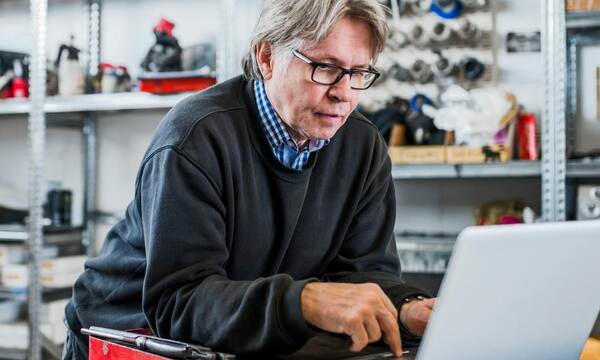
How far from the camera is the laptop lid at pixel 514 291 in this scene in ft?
2.81

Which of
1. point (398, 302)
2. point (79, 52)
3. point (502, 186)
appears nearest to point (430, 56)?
point (502, 186)

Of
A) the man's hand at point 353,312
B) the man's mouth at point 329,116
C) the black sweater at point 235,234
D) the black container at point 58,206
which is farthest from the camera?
the black container at point 58,206

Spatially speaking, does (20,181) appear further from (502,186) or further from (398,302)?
(398,302)

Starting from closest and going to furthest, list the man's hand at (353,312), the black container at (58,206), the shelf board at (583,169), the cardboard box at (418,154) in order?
the man's hand at (353,312)
the shelf board at (583,169)
the cardboard box at (418,154)
the black container at (58,206)

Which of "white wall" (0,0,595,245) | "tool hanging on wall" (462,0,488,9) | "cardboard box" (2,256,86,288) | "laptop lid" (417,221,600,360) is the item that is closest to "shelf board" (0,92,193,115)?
"white wall" (0,0,595,245)

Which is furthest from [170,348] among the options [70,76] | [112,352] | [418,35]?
[70,76]

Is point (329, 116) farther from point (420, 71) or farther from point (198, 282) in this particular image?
point (420, 71)

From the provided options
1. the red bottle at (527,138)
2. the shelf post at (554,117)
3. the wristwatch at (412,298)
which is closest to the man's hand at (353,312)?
the wristwatch at (412,298)

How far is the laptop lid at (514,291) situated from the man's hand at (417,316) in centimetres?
22

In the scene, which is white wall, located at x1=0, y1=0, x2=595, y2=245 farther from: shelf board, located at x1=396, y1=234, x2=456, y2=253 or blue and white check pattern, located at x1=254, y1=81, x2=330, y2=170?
blue and white check pattern, located at x1=254, y1=81, x2=330, y2=170

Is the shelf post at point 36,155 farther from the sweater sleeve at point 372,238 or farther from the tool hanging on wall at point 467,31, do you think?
the sweater sleeve at point 372,238

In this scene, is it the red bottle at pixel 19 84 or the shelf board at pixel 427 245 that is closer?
the shelf board at pixel 427 245

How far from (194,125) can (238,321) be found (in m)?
0.36

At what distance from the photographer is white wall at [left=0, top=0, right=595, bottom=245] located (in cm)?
306
